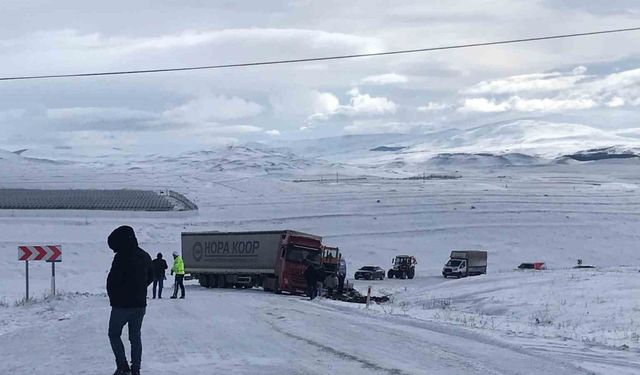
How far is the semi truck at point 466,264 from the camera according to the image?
5962 cm

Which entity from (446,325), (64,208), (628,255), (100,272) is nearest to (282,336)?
(446,325)

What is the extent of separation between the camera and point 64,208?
78.1m

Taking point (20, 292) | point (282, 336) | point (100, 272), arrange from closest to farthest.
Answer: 1. point (282, 336)
2. point (20, 292)
3. point (100, 272)

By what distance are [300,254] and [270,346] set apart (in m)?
27.1

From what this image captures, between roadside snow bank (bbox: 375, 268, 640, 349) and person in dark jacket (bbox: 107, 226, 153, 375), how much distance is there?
9532 millimetres

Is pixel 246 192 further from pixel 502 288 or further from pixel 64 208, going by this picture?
pixel 502 288

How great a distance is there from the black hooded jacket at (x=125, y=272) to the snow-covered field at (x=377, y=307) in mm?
1409

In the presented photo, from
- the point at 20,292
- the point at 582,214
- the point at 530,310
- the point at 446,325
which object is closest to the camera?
the point at 446,325

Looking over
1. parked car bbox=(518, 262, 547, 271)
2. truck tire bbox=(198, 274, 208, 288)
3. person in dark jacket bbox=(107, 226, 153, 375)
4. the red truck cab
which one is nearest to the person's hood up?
person in dark jacket bbox=(107, 226, 153, 375)

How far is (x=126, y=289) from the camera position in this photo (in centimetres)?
1160

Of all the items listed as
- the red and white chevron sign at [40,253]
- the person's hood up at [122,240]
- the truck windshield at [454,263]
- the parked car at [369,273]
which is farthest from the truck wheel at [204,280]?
the person's hood up at [122,240]

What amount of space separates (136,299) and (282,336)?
5965 millimetres

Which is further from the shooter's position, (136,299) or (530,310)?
(530,310)

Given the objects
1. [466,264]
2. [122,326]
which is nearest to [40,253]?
[122,326]
